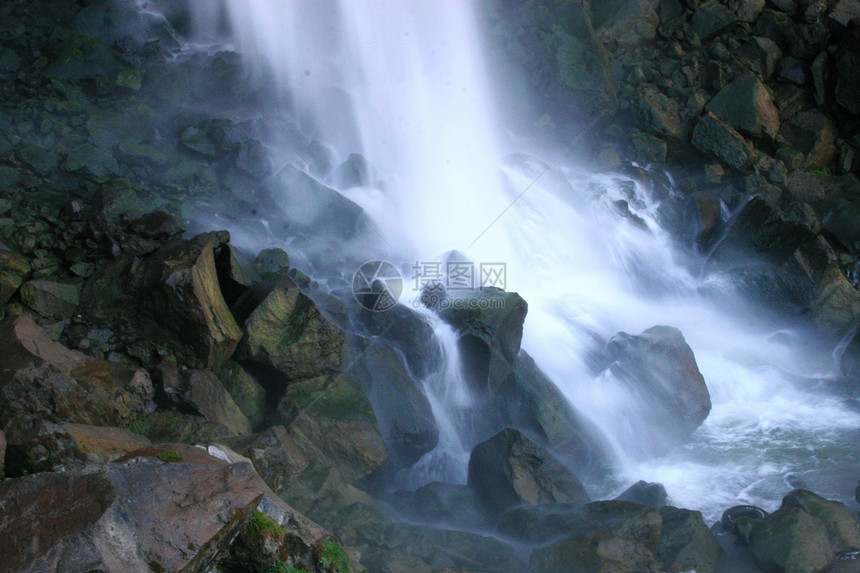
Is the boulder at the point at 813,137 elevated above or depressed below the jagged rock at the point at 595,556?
above

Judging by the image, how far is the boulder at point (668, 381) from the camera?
9.86 metres

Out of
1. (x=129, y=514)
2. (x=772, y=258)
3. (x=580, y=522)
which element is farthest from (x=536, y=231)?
(x=129, y=514)

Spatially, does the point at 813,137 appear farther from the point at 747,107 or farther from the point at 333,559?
the point at 333,559

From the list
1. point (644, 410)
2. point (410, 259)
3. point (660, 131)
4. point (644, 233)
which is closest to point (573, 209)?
point (644, 233)

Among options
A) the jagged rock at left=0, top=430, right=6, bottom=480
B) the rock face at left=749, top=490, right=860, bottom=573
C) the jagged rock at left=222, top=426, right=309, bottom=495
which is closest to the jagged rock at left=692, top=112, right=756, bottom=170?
the rock face at left=749, top=490, right=860, bottom=573

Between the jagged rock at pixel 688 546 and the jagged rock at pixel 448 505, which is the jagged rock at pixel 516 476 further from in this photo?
the jagged rock at pixel 688 546

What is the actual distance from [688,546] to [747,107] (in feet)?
36.0

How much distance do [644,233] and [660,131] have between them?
2.74 metres

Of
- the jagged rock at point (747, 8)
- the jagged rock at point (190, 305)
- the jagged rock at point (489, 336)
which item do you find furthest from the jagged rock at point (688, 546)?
the jagged rock at point (747, 8)

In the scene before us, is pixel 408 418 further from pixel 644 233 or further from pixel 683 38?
pixel 683 38

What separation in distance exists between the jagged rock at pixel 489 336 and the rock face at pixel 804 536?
3.79 meters

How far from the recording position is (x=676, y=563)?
696 centimetres

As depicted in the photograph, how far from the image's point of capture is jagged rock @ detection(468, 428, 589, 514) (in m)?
7.80

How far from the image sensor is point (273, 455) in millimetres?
6582
